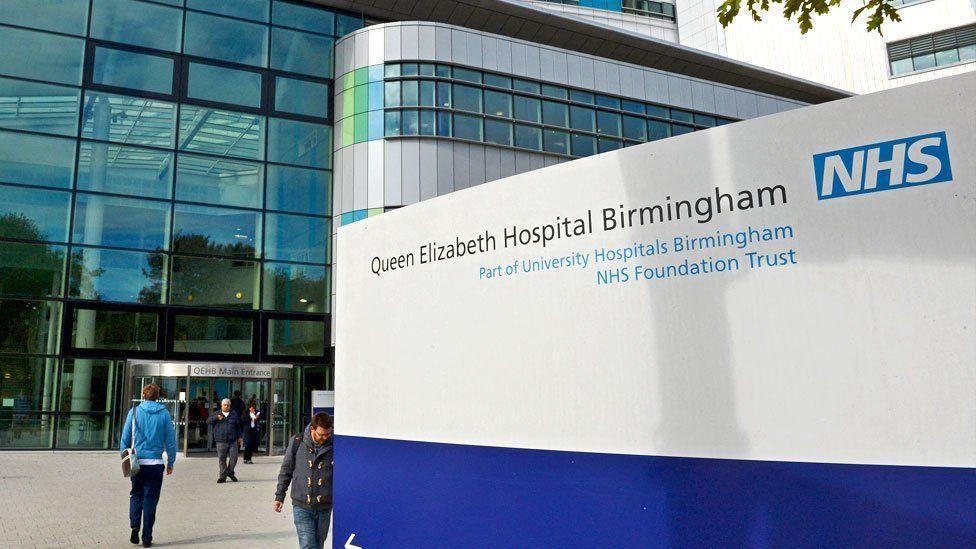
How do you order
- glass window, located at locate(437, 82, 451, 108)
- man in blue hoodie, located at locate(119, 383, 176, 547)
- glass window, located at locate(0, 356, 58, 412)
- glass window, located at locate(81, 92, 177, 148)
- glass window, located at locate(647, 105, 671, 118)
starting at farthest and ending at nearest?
glass window, located at locate(647, 105, 671, 118) < glass window, located at locate(437, 82, 451, 108) < glass window, located at locate(81, 92, 177, 148) < glass window, located at locate(0, 356, 58, 412) < man in blue hoodie, located at locate(119, 383, 176, 547)

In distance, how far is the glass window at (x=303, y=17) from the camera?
2584cm

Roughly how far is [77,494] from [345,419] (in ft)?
36.3

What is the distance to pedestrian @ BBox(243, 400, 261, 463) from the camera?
1923cm

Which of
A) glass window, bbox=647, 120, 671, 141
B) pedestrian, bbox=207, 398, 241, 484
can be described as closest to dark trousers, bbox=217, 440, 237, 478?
A: pedestrian, bbox=207, 398, 241, 484

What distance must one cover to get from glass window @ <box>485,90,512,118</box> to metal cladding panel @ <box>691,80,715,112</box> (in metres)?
8.64

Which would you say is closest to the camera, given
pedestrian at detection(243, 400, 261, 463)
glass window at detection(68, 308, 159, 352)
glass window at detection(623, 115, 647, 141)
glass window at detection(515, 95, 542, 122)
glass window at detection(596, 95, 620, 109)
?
pedestrian at detection(243, 400, 261, 463)

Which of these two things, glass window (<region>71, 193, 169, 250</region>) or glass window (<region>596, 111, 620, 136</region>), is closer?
glass window (<region>71, 193, 169, 250</region>)

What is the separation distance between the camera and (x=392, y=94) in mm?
24891

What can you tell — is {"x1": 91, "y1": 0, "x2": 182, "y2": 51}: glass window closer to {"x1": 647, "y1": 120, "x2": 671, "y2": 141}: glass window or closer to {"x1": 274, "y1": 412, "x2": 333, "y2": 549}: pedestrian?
{"x1": 647, "y1": 120, "x2": 671, "y2": 141}: glass window

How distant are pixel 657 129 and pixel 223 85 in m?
15.8

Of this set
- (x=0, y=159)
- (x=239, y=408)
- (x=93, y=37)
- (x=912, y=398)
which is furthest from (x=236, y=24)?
(x=912, y=398)

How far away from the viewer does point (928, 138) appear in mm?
2125

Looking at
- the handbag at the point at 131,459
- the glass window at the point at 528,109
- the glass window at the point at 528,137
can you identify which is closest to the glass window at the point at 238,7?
the glass window at the point at 528,109

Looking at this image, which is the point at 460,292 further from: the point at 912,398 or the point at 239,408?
the point at 239,408
